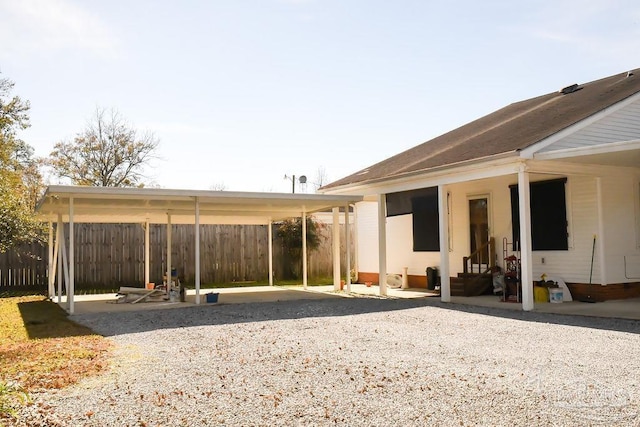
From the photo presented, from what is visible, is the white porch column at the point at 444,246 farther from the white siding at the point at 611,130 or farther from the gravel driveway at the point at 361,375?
the gravel driveway at the point at 361,375

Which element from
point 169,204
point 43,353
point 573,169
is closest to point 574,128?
point 573,169

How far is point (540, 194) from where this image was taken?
13352 millimetres

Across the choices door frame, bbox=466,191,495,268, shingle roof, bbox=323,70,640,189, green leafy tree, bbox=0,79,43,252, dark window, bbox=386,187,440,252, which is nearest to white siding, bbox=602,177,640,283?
shingle roof, bbox=323,70,640,189

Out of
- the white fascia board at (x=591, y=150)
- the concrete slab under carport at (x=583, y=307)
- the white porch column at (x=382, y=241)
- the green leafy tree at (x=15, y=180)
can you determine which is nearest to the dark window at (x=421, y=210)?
the white porch column at (x=382, y=241)

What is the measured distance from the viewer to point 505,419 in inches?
172

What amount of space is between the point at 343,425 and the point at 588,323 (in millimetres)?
6512

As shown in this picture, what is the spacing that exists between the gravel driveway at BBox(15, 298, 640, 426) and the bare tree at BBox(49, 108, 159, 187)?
2287cm

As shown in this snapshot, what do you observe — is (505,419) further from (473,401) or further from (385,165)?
(385,165)

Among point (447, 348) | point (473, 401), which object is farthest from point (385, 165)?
point (473, 401)

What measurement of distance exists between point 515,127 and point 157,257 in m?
11.8

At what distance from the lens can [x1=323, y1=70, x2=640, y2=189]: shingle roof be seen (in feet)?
40.3

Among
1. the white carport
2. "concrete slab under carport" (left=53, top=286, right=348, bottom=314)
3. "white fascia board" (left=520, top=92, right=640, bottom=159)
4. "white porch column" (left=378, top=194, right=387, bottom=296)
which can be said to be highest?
"white fascia board" (left=520, top=92, right=640, bottom=159)

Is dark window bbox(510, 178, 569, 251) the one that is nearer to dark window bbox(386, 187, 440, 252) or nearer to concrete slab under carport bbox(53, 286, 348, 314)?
dark window bbox(386, 187, 440, 252)

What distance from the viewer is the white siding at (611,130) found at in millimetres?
11852
